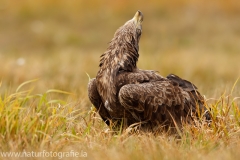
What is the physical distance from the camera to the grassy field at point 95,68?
5.34 meters

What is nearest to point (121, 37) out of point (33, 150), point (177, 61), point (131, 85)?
point (131, 85)

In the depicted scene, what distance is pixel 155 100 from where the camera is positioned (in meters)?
6.05

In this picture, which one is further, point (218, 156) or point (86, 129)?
point (86, 129)

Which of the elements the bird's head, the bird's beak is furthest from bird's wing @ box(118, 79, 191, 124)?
the bird's beak

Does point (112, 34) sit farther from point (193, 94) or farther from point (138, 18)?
point (193, 94)

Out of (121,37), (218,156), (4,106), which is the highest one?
(121,37)

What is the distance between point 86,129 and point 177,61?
818 centimetres

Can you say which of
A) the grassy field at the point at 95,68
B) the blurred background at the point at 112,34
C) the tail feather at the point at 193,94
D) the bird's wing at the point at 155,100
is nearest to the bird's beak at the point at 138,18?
the tail feather at the point at 193,94

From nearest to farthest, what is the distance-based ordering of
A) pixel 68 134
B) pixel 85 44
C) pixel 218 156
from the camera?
pixel 218 156, pixel 68 134, pixel 85 44

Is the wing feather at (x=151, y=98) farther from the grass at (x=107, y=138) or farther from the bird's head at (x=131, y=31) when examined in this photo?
the bird's head at (x=131, y=31)

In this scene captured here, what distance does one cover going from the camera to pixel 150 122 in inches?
244

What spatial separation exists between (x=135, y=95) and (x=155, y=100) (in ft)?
0.92

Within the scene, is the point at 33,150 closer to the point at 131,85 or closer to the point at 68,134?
the point at 68,134

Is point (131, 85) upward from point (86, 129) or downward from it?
upward
